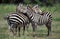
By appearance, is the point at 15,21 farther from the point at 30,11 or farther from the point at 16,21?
the point at 30,11

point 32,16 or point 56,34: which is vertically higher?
point 32,16

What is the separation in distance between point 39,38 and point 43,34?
3.64ft

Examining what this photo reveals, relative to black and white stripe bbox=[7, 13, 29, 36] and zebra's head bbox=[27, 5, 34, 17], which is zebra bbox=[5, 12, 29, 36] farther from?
zebra's head bbox=[27, 5, 34, 17]

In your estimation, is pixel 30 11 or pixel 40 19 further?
pixel 30 11

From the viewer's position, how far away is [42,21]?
14.1 m

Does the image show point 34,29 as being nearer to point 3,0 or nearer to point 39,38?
point 39,38

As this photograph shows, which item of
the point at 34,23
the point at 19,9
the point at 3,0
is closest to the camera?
the point at 34,23

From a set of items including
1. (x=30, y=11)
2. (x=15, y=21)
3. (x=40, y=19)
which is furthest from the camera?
(x=30, y=11)

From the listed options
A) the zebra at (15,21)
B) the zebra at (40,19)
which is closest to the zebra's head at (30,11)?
the zebra at (40,19)

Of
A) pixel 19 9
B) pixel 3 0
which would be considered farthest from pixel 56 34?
pixel 3 0

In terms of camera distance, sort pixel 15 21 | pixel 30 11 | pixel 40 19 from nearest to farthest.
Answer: pixel 15 21 < pixel 40 19 < pixel 30 11

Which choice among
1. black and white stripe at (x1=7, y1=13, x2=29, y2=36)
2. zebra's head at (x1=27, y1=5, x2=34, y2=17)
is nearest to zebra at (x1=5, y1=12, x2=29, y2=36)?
black and white stripe at (x1=7, y1=13, x2=29, y2=36)

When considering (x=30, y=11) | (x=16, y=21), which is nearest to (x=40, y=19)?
(x=30, y=11)

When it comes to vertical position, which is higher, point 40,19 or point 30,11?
point 30,11
